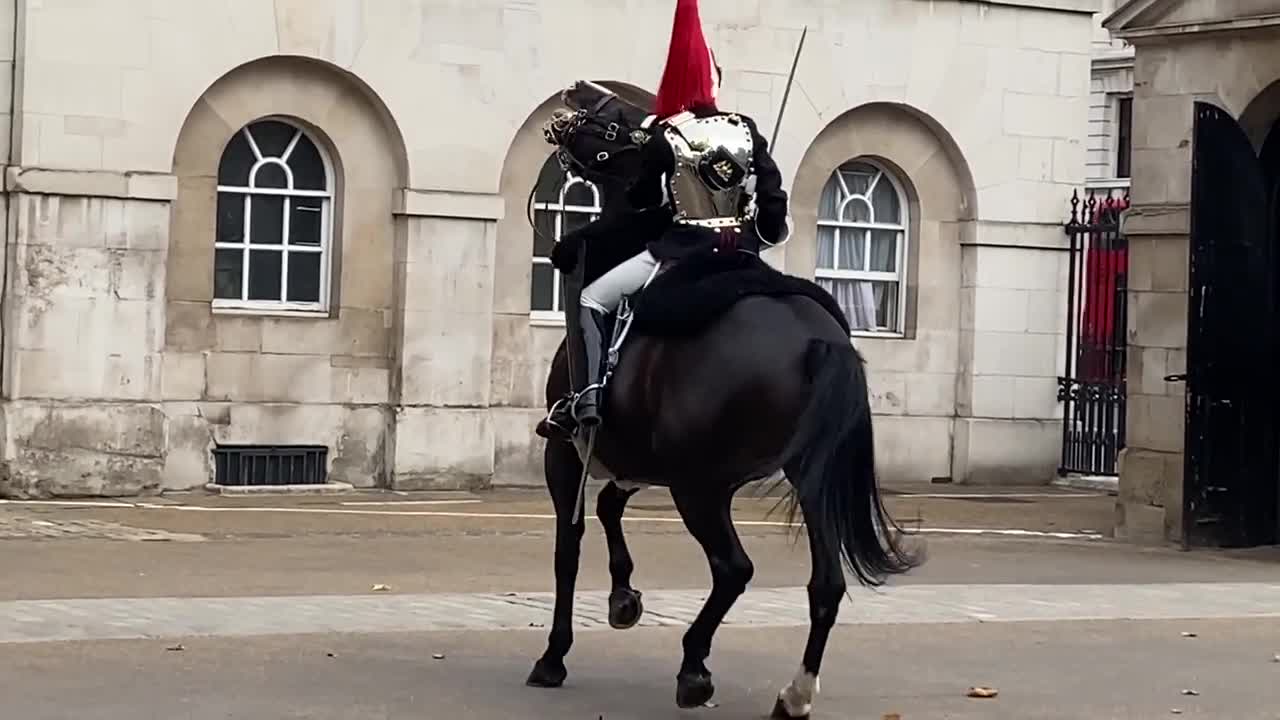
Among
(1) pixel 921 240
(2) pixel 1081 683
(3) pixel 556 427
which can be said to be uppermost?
(1) pixel 921 240

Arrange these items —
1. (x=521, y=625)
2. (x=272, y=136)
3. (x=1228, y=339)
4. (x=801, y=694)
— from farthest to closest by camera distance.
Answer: (x=272, y=136) < (x=1228, y=339) < (x=521, y=625) < (x=801, y=694)

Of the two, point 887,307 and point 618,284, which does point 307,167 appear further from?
point 618,284

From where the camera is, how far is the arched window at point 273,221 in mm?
20078

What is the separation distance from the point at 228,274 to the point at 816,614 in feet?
40.9

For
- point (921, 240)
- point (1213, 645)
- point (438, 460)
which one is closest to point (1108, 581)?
point (1213, 645)

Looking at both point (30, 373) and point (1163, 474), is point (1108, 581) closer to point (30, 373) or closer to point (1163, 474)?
point (1163, 474)

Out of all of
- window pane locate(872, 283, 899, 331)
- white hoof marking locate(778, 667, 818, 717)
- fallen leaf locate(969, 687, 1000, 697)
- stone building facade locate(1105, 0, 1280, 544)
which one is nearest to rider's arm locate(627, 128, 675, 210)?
white hoof marking locate(778, 667, 818, 717)

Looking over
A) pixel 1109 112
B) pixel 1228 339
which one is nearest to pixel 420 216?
pixel 1228 339

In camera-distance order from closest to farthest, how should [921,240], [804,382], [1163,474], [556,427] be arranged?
[804,382]
[556,427]
[1163,474]
[921,240]

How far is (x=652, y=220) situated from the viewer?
9.52 m

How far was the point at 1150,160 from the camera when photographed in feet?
57.5

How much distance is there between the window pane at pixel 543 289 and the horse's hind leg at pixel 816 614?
42.8ft

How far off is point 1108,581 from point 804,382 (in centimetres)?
624

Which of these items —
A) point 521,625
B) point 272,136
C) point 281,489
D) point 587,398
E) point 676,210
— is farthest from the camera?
point 272,136
